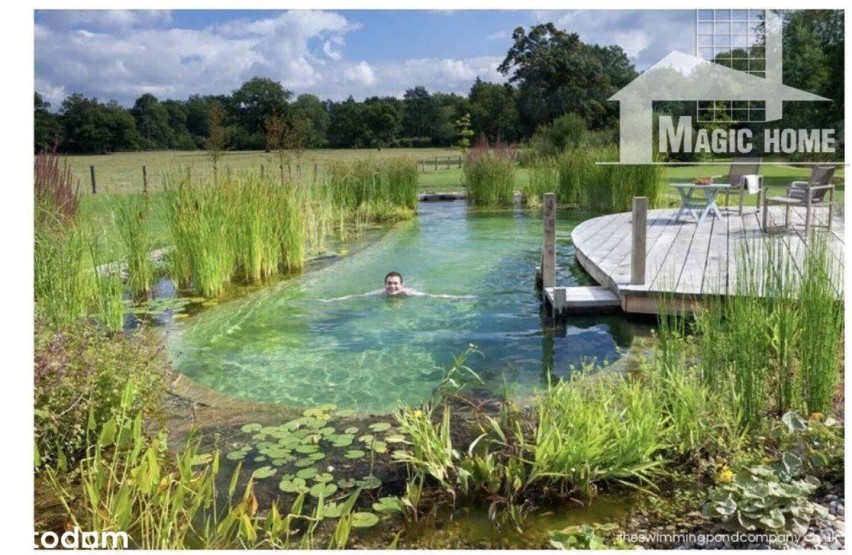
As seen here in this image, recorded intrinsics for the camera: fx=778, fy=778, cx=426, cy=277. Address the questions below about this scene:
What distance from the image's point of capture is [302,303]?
7.05m

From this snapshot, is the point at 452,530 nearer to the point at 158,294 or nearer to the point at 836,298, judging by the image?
the point at 836,298

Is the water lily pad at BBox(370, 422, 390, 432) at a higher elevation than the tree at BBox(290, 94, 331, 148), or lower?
Answer: lower

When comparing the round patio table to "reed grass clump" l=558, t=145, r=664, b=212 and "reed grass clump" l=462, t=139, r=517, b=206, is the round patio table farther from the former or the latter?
"reed grass clump" l=462, t=139, r=517, b=206

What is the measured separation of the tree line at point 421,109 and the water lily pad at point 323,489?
322 centimetres

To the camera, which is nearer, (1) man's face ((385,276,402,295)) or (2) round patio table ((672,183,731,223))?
(1) man's face ((385,276,402,295))

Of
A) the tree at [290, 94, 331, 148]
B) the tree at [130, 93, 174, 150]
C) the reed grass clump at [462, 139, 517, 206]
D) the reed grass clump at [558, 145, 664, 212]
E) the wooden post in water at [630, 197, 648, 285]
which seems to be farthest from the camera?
the tree at [290, 94, 331, 148]

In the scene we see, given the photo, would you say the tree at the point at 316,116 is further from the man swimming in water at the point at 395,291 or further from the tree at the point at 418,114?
the tree at the point at 418,114

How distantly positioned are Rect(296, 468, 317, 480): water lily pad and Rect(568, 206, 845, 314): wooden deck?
2.19 m

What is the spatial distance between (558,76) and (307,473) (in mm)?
29714

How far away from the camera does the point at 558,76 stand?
31.1 m

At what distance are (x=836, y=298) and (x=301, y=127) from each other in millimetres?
7630

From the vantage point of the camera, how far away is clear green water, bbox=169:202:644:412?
4.79m

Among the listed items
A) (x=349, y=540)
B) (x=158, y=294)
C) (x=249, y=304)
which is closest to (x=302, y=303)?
(x=249, y=304)

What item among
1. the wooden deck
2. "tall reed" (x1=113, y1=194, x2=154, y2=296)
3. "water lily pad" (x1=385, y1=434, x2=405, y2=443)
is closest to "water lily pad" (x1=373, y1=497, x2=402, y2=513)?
"water lily pad" (x1=385, y1=434, x2=405, y2=443)
